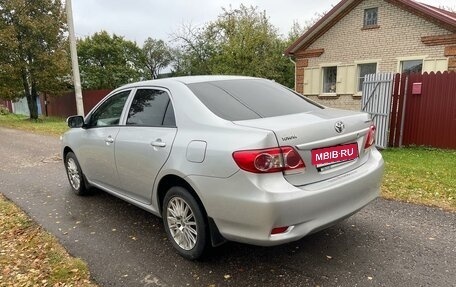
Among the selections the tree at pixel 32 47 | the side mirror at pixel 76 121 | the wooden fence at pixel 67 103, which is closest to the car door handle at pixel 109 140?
the side mirror at pixel 76 121

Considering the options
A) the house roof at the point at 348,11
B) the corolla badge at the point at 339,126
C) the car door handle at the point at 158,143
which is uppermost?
the house roof at the point at 348,11

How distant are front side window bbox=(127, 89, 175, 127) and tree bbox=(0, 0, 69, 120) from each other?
19.7m

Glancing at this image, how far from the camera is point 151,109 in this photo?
381cm

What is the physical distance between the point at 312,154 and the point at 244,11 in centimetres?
2390

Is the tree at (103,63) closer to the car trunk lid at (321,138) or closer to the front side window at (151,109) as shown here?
the front side window at (151,109)

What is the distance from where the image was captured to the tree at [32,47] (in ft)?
66.2

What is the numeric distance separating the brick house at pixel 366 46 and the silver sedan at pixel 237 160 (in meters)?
11.8

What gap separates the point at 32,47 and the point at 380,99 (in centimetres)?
1991

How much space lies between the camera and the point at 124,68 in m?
38.7

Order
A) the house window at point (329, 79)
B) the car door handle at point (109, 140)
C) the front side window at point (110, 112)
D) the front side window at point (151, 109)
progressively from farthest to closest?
the house window at point (329, 79) → the front side window at point (110, 112) → the car door handle at point (109, 140) → the front side window at point (151, 109)

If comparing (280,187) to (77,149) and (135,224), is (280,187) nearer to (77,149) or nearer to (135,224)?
(135,224)

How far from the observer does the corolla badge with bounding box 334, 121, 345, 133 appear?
2992 mm

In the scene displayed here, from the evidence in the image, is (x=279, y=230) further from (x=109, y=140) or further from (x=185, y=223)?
(x=109, y=140)

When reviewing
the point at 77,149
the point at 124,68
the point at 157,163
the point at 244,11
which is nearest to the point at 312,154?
the point at 157,163
